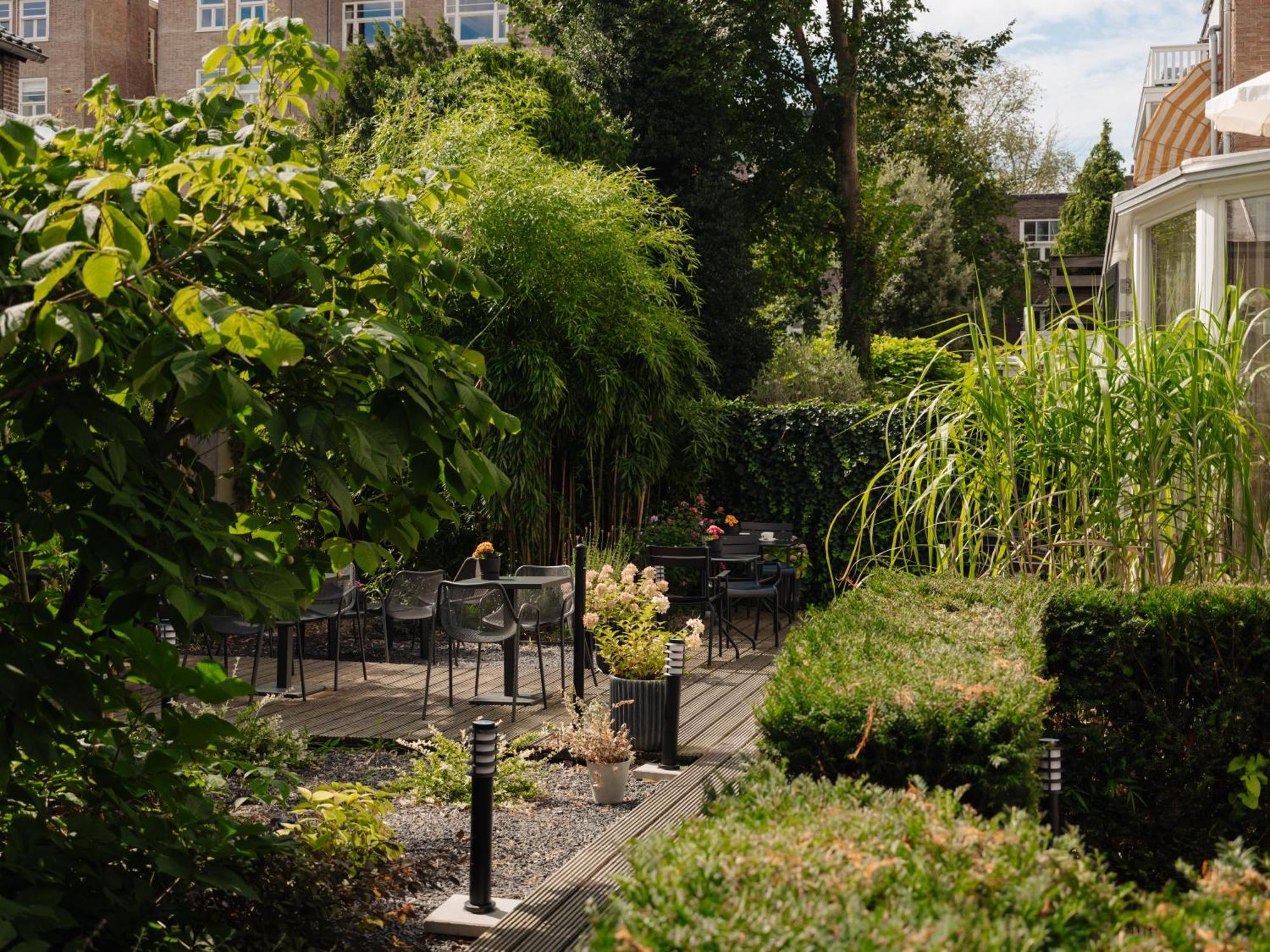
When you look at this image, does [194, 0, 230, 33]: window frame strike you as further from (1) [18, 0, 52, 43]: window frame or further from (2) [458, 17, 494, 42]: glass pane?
(2) [458, 17, 494, 42]: glass pane

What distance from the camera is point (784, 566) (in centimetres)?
1055

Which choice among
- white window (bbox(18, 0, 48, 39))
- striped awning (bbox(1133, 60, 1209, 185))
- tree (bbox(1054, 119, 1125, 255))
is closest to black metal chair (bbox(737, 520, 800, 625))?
striped awning (bbox(1133, 60, 1209, 185))

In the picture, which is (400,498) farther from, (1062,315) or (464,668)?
(464,668)

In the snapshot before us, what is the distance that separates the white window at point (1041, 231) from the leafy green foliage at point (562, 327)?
91.5 ft

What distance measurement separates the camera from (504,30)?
25562 millimetres

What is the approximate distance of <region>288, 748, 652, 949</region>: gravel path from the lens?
13.3ft

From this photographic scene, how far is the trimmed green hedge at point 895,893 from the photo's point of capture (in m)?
1.49

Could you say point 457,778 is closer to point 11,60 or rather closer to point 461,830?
point 461,830

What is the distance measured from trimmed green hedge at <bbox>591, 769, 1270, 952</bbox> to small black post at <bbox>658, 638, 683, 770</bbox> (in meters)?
3.47

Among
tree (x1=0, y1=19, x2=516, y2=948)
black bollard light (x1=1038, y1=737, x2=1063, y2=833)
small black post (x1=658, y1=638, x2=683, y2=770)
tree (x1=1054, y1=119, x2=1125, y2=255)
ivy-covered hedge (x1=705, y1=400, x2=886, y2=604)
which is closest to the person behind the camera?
tree (x1=0, y1=19, x2=516, y2=948)

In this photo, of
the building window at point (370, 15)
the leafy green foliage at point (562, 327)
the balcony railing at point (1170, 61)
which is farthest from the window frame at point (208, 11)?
the balcony railing at point (1170, 61)

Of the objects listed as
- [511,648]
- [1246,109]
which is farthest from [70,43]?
[1246,109]

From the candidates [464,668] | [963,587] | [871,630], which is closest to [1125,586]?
[963,587]

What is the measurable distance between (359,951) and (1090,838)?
2486 millimetres
